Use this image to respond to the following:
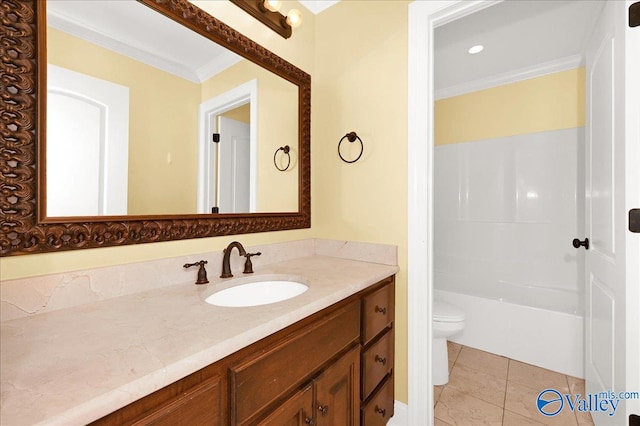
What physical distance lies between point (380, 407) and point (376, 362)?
0.24 metres

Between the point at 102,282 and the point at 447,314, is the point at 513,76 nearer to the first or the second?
the point at 447,314

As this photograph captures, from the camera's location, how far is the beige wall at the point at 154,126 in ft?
3.04

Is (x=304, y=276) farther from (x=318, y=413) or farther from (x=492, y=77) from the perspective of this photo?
(x=492, y=77)

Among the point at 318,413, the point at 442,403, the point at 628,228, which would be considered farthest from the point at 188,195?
the point at 442,403

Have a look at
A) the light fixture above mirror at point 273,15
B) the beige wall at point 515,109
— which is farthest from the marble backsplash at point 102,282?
the beige wall at point 515,109

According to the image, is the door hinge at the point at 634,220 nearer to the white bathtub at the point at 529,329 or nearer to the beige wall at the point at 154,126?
the white bathtub at the point at 529,329

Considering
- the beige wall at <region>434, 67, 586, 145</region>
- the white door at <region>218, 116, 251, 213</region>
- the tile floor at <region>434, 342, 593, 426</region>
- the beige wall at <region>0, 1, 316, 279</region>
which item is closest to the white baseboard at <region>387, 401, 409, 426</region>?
the tile floor at <region>434, 342, 593, 426</region>

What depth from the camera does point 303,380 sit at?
88 cm

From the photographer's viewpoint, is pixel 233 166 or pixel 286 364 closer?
pixel 286 364

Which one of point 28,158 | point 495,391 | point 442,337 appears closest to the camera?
point 28,158

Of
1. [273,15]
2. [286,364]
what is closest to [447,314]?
[286,364]

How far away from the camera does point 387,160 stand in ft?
5.05

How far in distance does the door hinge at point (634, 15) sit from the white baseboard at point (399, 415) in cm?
192

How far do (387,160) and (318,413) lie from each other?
119cm
